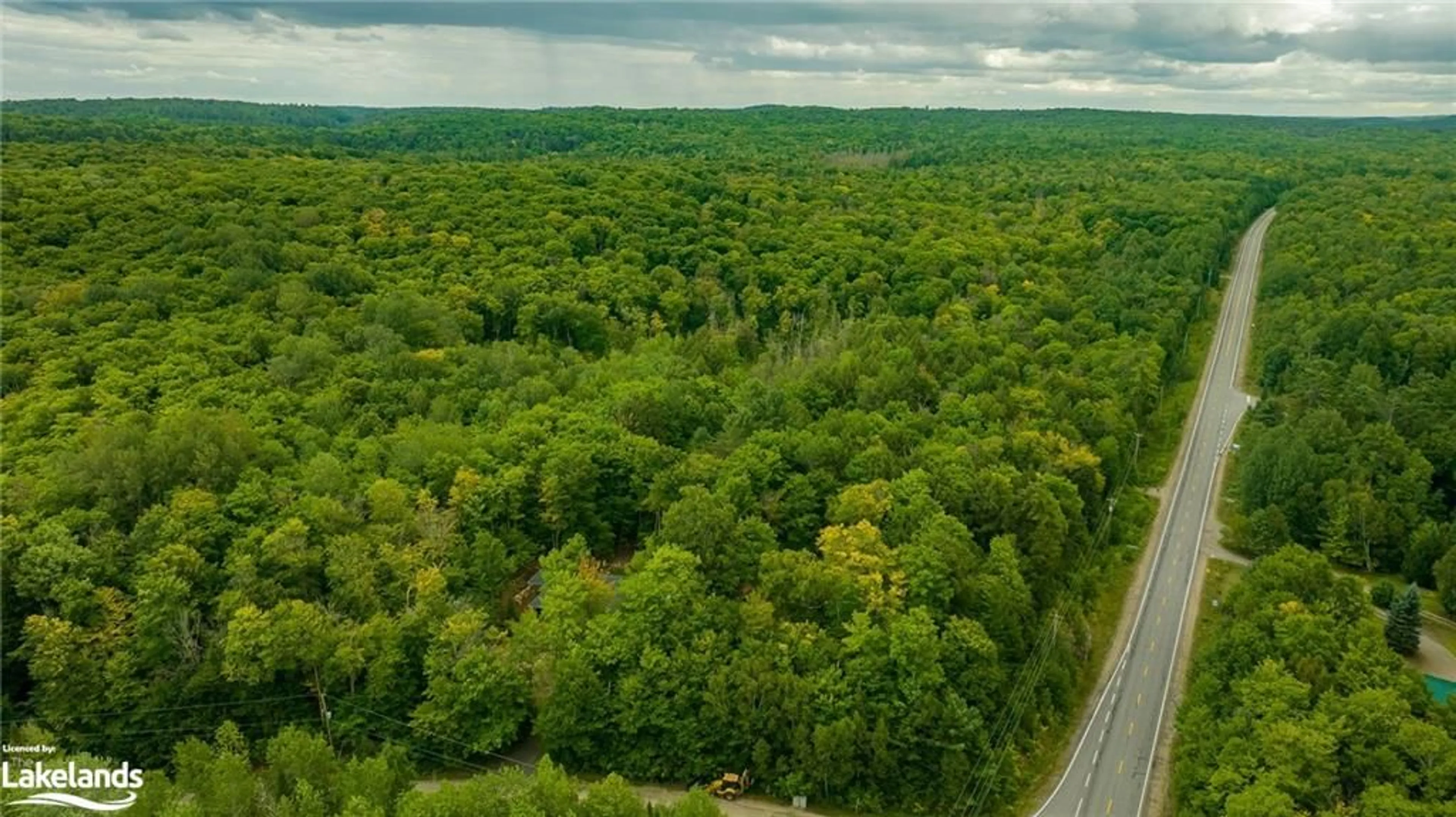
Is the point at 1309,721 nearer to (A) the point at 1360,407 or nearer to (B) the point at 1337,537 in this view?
(B) the point at 1337,537

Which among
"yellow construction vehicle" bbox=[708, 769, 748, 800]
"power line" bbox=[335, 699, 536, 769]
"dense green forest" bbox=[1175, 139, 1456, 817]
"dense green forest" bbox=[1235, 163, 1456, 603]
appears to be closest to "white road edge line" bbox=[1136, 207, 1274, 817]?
"dense green forest" bbox=[1175, 139, 1456, 817]

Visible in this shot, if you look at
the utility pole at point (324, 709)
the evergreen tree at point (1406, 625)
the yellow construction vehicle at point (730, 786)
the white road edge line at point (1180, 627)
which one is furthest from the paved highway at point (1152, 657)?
the utility pole at point (324, 709)

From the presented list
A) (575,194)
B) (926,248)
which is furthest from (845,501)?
(575,194)

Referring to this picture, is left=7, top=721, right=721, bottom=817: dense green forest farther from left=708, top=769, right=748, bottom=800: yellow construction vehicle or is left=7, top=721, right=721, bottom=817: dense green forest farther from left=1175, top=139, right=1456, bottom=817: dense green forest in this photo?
left=1175, top=139, right=1456, bottom=817: dense green forest

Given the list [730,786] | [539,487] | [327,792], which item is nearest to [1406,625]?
[730,786]

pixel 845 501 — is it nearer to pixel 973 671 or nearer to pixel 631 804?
pixel 973 671

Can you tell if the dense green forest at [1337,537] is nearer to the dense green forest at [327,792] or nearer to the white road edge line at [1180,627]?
the white road edge line at [1180,627]
